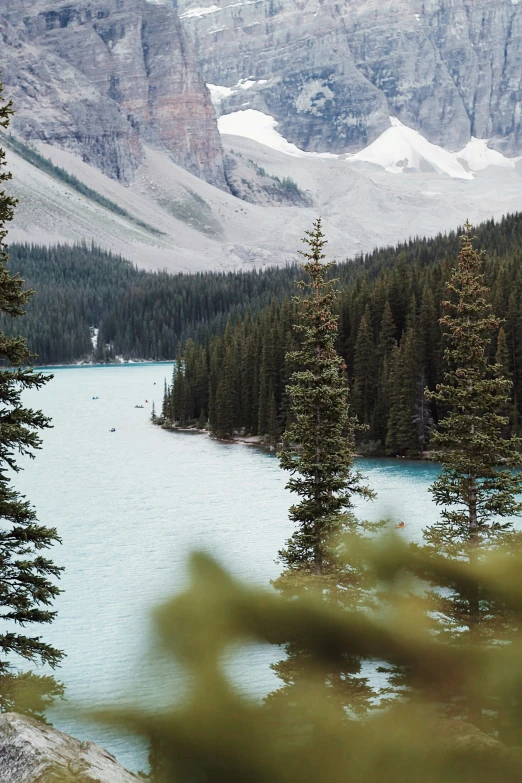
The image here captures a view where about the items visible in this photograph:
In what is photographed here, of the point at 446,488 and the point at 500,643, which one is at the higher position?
the point at 500,643

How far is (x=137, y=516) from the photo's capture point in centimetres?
4950

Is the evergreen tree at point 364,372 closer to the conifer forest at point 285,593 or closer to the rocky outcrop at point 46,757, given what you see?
the conifer forest at point 285,593

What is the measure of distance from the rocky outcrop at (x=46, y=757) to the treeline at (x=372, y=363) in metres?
63.7

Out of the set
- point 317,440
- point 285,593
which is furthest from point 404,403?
point 285,593

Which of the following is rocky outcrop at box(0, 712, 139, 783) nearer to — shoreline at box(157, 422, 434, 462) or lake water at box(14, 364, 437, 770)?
lake water at box(14, 364, 437, 770)

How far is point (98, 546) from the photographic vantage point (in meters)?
42.3

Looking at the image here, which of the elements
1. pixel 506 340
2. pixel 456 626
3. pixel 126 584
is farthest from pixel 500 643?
pixel 506 340

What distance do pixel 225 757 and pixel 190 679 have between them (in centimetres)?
26

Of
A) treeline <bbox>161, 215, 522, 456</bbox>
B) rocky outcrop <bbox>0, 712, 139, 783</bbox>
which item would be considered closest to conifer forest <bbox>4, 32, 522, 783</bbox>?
rocky outcrop <bbox>0, 712, 139, 783</bbox>

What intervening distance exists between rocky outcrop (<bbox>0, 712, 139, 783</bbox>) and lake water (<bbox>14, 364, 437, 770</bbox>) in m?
0.23

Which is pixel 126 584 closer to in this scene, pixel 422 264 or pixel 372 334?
pixel 372 334

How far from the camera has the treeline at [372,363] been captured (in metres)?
74.7

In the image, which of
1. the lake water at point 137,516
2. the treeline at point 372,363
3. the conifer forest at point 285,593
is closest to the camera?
the conifer forest at point 285,593

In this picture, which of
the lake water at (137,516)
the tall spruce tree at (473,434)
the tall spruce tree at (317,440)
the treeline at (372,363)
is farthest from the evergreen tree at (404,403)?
the tall spruce tree at (473,434)
